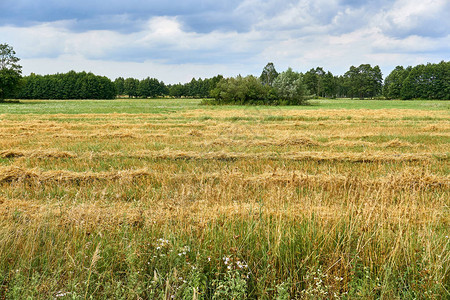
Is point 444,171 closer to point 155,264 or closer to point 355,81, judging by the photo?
point 155,264

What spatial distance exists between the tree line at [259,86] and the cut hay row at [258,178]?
5700 cm

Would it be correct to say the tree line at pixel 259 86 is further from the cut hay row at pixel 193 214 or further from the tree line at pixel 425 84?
the cut hay row at pixel 193 214

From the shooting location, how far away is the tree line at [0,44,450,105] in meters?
67.2

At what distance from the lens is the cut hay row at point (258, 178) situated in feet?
27.6

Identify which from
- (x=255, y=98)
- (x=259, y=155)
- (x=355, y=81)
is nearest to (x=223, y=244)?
(x=259, y=155)

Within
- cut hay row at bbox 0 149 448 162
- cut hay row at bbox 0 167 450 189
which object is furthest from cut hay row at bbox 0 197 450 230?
cut hay row at bbox 0 149 448 162

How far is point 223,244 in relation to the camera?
466 cm

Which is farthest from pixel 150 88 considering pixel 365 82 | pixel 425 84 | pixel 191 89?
pixel 425 84

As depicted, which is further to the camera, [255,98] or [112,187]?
[255,98]

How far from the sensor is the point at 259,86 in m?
65.9

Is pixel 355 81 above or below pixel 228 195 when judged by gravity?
above

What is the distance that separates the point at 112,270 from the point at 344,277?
9.44 ft

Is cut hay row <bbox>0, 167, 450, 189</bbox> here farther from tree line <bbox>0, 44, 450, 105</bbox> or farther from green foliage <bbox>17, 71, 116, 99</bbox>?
green foliage <bbox>17, 71, 116, 99</bbox>

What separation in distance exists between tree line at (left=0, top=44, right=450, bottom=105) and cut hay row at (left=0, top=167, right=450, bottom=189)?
57.0m
